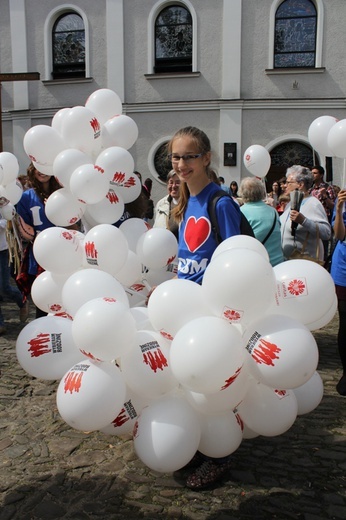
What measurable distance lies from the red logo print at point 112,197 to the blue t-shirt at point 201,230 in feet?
2.19

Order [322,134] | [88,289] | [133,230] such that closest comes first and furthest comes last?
[88,289] < [133,230] < [322,134]

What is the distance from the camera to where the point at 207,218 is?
2666 millimetres

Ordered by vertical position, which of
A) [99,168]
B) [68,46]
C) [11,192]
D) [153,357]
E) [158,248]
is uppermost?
[68,46]

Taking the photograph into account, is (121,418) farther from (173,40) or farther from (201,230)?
(173,40)

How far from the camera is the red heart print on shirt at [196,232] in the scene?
2678 mm

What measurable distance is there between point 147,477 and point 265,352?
1.38 m

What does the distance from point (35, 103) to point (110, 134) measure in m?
13.3

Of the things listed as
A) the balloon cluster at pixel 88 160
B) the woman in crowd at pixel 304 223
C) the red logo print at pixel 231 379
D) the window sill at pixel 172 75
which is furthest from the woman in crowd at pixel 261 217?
the window sill at pixel 172 75

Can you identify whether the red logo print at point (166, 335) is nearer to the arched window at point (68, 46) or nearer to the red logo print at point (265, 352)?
the red logo print at point (265, 352)

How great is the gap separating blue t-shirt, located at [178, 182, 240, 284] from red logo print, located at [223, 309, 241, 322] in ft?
1.97

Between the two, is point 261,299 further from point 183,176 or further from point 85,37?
point 85,37

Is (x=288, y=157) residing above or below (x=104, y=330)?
above

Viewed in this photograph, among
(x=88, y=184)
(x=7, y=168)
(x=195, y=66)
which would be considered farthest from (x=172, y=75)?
(x=88, y=184)

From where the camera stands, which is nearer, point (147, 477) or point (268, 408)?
point (268, 408)
